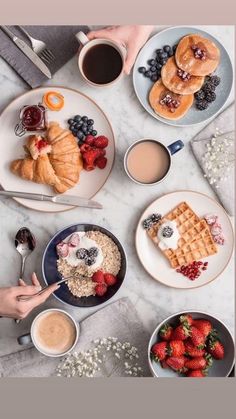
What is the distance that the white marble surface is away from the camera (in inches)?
85.4

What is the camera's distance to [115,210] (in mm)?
2186

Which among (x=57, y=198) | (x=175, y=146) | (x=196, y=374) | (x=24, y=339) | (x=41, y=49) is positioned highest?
(x=41, y=49)

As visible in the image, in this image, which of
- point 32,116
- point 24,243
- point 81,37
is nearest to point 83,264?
point 24,243

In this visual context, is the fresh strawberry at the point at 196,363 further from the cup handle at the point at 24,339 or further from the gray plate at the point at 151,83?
the gray plate at the point at 151,83

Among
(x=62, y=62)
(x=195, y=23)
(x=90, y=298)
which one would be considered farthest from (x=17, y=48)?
(x=90, y=298)

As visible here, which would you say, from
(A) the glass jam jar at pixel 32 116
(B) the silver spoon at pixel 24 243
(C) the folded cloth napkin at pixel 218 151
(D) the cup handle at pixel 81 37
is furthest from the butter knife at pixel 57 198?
(D) the cup handle at pixel 81 37

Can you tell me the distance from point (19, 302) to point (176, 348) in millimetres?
583

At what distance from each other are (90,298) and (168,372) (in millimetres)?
395

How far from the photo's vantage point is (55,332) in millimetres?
2092

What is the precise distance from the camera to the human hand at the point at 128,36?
2.11 meters

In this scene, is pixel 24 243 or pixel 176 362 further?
pixel 24 243

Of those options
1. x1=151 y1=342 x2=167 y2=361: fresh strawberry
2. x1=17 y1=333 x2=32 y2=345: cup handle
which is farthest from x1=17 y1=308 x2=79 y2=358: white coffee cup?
x1=151 y1=342 x2=167 y2=361: fresh strawberry

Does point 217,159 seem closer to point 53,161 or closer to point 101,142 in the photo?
point 101,142

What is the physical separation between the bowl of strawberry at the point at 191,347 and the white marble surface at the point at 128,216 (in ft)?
0.28
